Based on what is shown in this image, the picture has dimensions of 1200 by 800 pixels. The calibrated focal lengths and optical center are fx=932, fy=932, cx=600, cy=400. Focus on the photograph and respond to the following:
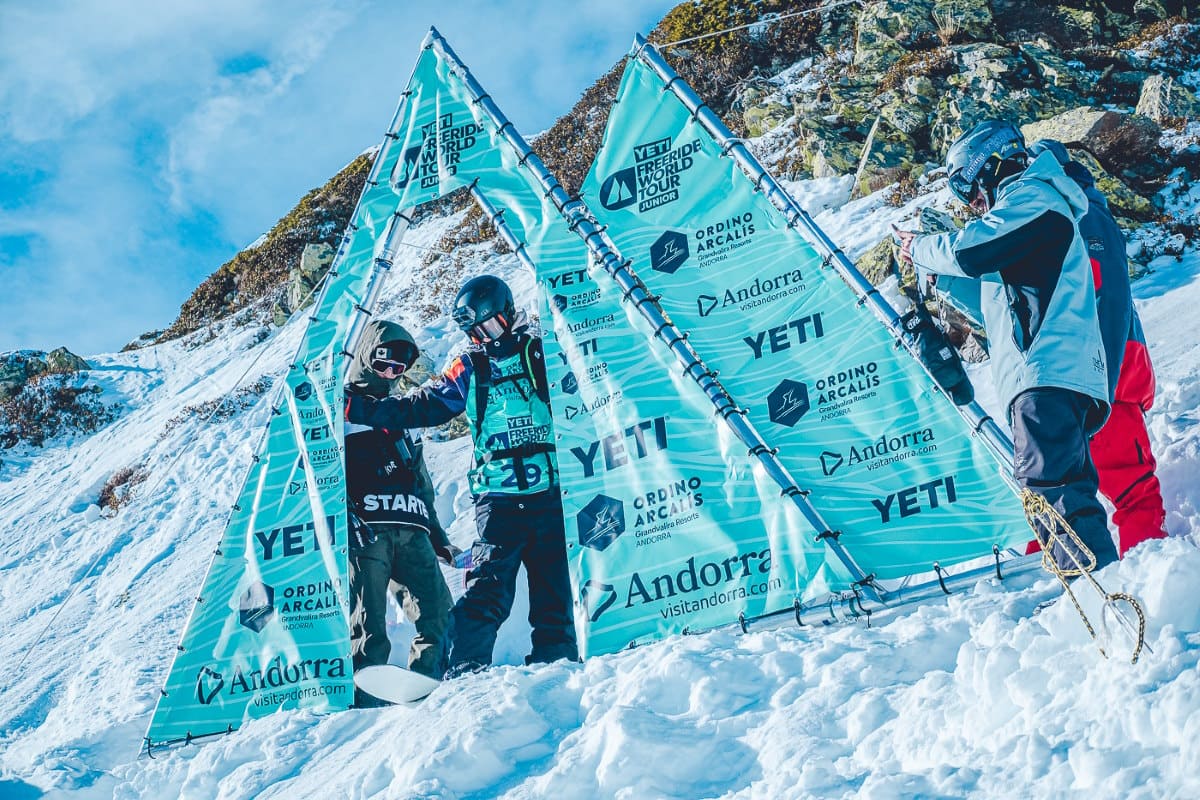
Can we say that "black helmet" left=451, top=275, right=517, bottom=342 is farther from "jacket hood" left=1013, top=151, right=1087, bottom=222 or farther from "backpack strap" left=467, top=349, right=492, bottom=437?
"jacket hood" left=1013, top=151, right=1087, bottom=222

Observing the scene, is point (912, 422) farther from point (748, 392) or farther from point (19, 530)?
point (19, 530)

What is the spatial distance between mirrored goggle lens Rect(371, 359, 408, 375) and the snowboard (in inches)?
82.1

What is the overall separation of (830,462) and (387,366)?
2930mm

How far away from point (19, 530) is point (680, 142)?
12980 millimetres

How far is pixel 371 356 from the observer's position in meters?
6.04

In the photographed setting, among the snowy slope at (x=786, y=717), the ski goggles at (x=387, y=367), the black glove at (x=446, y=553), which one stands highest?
the ski goggles at (x=387, y=367)

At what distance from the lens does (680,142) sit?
5.32 meters

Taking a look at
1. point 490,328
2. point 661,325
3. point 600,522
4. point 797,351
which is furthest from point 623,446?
point 490,328

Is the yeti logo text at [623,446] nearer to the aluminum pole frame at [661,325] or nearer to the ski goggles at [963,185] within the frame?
the aluminum pole frame at [661,325]

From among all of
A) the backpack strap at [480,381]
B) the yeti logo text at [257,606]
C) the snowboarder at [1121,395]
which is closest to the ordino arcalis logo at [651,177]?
the backpack strap at [480,381]

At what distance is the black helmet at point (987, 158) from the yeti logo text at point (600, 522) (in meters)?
2.28

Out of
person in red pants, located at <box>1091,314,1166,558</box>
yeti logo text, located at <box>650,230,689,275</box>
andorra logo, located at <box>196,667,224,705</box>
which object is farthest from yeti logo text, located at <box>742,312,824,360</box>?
andorra logo, located at <box>196,667,224,705</box>

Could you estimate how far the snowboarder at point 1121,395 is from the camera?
4.01 m

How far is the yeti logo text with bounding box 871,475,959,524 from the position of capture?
14.7ft
